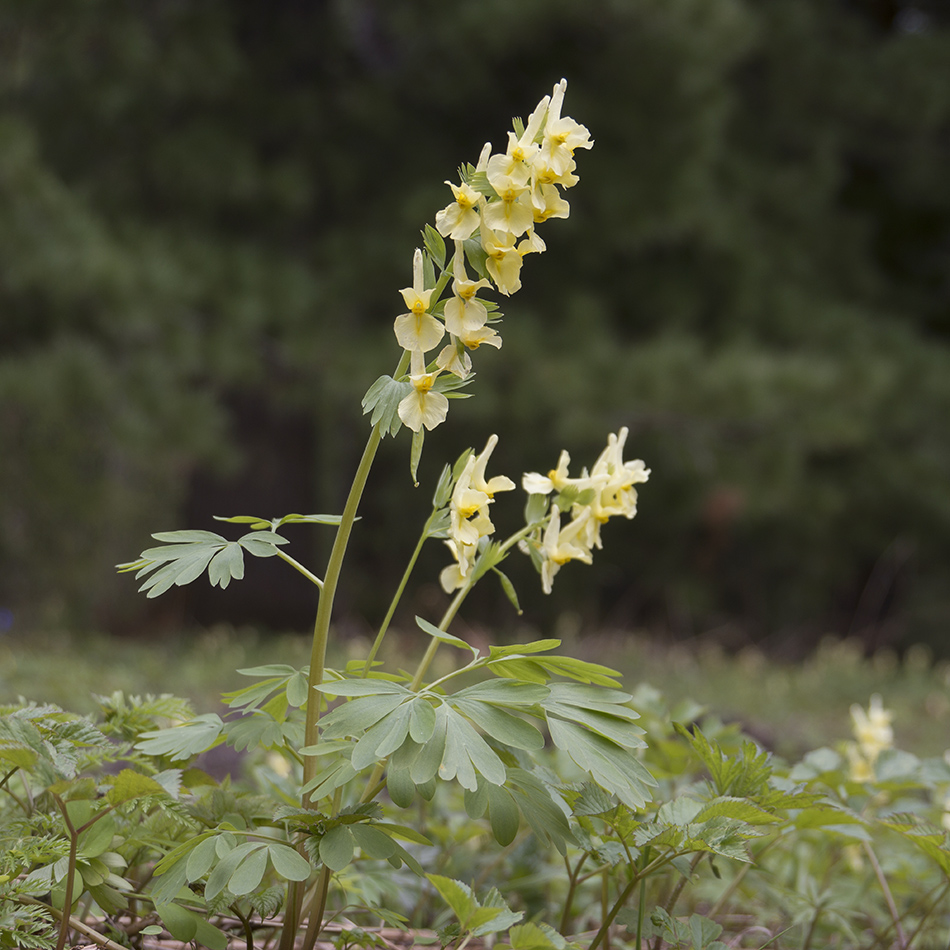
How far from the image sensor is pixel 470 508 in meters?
0.90

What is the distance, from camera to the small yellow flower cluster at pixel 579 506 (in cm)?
98

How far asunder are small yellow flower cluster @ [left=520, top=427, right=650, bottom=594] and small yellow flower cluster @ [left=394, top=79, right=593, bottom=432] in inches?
6.8

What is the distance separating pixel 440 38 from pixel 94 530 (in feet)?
12.4

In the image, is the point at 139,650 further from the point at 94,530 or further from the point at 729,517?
the point at 729,517

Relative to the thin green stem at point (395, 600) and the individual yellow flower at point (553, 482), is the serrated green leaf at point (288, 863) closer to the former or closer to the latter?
the thin green stem at point (395, 600)

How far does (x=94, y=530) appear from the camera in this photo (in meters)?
5.74

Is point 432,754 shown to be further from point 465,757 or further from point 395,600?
point 395,600

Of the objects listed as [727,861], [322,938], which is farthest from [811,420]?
[322,938]

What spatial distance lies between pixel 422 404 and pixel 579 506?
0.24 meters

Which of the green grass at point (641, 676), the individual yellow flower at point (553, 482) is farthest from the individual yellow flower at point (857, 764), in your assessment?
the green grass at point (641, 676)

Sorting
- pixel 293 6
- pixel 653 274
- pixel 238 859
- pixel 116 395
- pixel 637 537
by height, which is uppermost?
pixel 293 6

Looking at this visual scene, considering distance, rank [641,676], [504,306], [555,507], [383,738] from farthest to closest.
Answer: [504,306], [641,676], [555,507], [383,738]

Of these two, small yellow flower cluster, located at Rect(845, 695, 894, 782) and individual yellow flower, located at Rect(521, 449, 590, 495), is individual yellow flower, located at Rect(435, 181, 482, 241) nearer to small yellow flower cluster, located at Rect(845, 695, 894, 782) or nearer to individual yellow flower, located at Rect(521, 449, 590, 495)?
individual yellow flower, located at Rect(521, 449, 590, 495)

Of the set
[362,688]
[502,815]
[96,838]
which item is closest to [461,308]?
[362,688]
